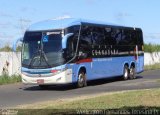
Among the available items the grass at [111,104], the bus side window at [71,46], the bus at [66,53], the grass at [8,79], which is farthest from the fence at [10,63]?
the grass at [111,104]

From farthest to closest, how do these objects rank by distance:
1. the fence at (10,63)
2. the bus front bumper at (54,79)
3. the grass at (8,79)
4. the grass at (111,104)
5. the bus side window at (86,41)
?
the fence at (10,63), the grass at (8,79), the bus side window at (86,41), the bus front bumper at (54,79), the grass at (111,104)

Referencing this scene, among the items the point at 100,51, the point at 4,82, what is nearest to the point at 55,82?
the point at 100,51

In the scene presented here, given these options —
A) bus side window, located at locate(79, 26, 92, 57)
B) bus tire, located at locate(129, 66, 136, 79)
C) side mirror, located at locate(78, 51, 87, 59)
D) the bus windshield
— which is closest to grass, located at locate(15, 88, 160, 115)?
the bus windshield

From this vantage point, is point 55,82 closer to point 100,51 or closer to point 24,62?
point 24,62

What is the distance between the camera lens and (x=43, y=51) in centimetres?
2417

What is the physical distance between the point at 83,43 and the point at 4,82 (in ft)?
22.4

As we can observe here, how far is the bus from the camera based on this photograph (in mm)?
24047

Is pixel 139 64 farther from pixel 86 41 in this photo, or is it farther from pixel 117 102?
pixel 117 102

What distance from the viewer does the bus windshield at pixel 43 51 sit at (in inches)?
945

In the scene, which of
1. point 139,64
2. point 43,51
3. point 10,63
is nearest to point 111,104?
point 43,51

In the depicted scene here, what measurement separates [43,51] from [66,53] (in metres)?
1.10

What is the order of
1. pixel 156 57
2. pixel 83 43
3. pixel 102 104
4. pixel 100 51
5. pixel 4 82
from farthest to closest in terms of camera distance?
pixel 156 57 < pixel 4 82 < pixel 100 51 < pixel 83 43 < pixel 102 104

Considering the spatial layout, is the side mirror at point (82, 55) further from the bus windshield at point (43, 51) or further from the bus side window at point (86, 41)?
the bus windshield at point (43, 51)

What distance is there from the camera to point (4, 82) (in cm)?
3020
